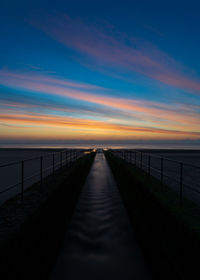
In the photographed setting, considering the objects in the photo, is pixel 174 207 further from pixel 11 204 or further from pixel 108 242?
pixel 11 204

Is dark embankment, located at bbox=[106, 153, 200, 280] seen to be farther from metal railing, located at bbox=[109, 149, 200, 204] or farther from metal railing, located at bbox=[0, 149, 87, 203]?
metal railing, located at bbox=[0, 149, 87, 203]

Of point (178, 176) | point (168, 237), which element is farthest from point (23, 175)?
point (178, 176)

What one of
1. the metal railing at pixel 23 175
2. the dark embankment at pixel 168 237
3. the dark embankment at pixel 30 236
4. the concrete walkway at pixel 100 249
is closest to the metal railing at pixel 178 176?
the dark embankment at pixel 168 237

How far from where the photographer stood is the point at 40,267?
8.98 feet

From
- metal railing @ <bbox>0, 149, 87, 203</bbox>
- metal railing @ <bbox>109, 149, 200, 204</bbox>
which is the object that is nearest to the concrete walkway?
metal railing @ <bbox>109, 149, 200, 204</bbox>

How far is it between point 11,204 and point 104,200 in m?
3.71

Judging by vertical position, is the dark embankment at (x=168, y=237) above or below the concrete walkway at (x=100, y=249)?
above

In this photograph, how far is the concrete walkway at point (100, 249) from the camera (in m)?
3.21

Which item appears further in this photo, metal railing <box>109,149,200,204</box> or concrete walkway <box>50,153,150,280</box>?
metal railing <box>109,149,200,204</box>

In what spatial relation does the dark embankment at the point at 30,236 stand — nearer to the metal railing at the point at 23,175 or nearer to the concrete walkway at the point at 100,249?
the concrete walkway at the point at 100,249

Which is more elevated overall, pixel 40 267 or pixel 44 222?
pixel 44 222

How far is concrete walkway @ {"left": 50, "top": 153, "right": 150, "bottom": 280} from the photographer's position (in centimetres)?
321

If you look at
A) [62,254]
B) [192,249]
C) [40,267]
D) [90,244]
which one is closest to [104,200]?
[90,244]

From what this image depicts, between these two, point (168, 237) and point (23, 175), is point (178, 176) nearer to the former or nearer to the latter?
point (23, 175)
